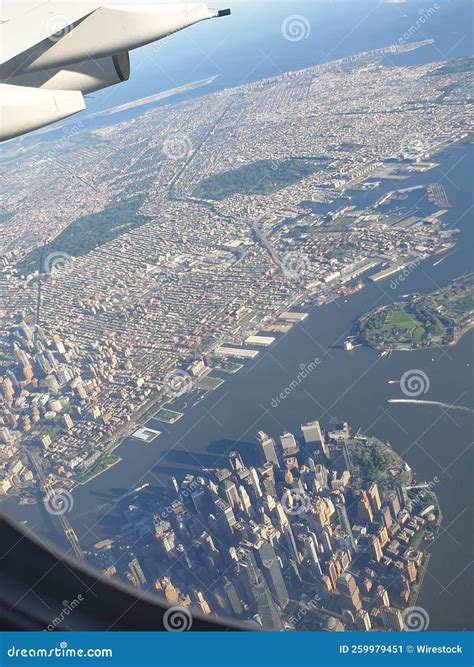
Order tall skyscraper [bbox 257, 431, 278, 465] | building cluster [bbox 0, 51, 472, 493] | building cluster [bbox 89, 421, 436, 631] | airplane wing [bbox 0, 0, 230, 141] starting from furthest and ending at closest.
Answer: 1. building cluster [bbox 0, 51, 472, 493]
2. tall skyscraper [bbox 257, 431, 278, 465]
3. building cluster [bbox 89, 421, 436, 631]
4. airplane wing [bbox 0, 0, 230, 141]

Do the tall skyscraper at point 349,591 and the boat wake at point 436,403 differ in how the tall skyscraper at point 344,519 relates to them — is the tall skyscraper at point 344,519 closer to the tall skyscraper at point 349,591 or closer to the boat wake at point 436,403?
the tall skyscraper at point 349,591

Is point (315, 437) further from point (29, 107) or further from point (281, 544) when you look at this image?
point (29, 107)

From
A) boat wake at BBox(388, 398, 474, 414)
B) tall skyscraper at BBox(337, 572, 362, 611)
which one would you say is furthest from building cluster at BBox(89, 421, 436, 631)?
boat wake at BBox(388, 398, 474, 414)

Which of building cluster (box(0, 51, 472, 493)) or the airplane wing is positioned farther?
building cluster (box(0, 51, 472, 493))

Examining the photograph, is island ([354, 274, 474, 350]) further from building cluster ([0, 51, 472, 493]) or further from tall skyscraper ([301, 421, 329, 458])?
tall skyscraper ([301, 421, 329, 458])

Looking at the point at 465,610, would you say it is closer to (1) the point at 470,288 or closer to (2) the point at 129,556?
(2) the point at 129,556

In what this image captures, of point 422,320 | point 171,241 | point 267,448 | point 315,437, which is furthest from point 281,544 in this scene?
point 171,241

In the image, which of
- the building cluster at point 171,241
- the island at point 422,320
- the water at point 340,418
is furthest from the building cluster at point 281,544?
the island at point 422,320
